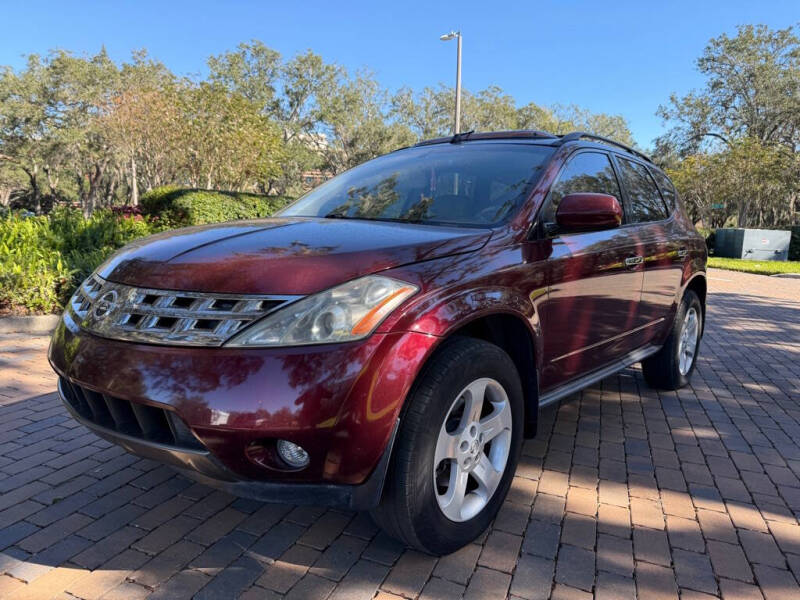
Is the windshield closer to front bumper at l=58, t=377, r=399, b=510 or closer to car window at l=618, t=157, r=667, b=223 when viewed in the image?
car window at l=618, t=157, r=667, b=223

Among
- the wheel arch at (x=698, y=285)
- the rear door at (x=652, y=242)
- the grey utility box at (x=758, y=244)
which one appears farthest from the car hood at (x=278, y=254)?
the grey utility box at (x=758, y=244)

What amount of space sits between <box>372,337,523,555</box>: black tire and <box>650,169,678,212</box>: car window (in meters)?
2.81

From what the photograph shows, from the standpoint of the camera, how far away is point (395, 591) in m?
2.05

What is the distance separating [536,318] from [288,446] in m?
1.28

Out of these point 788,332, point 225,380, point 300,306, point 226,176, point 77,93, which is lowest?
point 788,332

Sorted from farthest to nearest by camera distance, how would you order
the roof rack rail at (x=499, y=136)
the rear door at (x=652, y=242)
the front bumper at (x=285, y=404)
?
the rear door at (x=652, y=242) → the roof rack rail at (x=499, y=136) → the front bumper at (x=285, y=404)

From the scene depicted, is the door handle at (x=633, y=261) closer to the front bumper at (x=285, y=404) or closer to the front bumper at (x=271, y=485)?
the front bumper at (x=285, y=404)

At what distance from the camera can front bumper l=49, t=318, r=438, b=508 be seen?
69.4 inches

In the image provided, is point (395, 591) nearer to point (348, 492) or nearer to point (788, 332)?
point (348, 492)

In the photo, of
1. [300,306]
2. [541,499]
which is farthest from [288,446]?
[541,499]

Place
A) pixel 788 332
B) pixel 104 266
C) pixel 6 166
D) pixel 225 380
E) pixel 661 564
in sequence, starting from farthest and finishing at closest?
pixel 6 166 → pixel 788 332 → pixel 104 266 → pixel 661 564 → pixel 225 380

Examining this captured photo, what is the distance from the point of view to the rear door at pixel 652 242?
3656 millimetres

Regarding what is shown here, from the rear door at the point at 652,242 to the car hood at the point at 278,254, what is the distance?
5.72 feet

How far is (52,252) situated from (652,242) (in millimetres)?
6541
